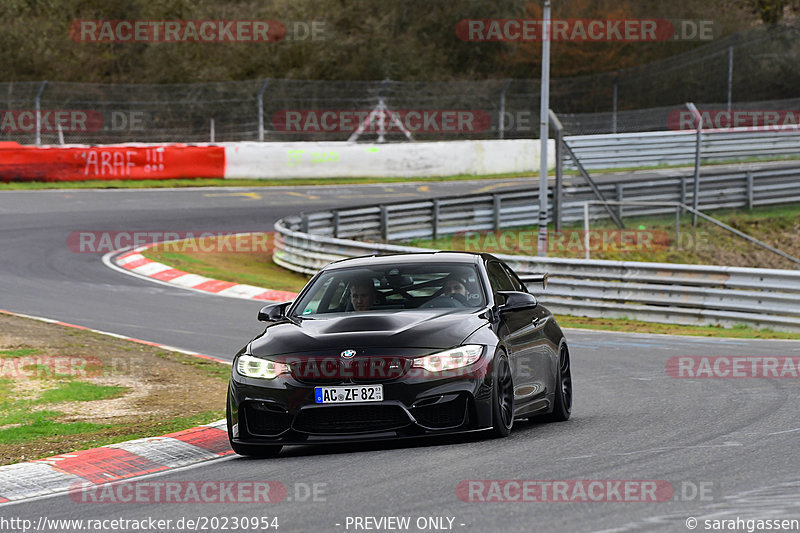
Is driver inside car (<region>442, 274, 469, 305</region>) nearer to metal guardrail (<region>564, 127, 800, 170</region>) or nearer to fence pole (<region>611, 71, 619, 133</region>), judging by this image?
metal guardrail (<region>564, 127, 800, 170</region>)

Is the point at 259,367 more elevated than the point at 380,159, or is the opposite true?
the point at 380,159

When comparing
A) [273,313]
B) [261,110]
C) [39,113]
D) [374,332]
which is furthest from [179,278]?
[261,110]

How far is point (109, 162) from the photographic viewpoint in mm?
36312

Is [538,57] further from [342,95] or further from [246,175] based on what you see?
[246,175]

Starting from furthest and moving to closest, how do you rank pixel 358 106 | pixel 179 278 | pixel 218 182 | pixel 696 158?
1. pixel 358 106
2. pixel 218 182
3. pixel 696 158
4. pixel 179 278

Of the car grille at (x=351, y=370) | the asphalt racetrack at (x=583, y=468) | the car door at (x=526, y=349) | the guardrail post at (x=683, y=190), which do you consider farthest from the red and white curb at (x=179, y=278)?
the guardrail post at (x=683, y=190)

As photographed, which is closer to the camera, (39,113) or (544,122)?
(544,122)

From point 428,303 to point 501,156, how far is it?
33364 millimetres

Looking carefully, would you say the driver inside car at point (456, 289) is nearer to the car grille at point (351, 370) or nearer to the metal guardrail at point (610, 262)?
the car grille at point (351, 370)

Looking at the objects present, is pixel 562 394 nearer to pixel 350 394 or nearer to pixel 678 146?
pixel 350 394

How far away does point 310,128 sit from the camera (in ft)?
139

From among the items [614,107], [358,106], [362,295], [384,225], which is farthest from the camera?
[614,107]

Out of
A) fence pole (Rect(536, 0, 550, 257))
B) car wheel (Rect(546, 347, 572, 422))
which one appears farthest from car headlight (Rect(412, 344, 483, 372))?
fence pole (Rect(536, 0, 550, 257))

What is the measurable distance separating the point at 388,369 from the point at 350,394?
294mm
